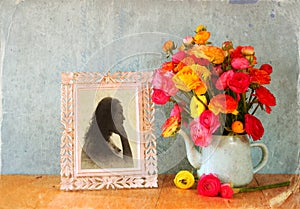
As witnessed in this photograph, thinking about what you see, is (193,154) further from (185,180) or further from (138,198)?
(138,198)

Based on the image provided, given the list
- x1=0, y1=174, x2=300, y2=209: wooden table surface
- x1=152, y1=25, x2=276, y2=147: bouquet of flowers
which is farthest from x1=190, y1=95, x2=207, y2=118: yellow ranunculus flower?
x1=0, y1=174, x2=300, y2=209: wooden table surface

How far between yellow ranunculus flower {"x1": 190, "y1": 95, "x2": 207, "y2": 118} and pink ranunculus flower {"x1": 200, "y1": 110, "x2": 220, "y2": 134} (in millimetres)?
16

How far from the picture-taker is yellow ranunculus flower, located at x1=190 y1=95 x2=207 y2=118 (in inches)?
40.4

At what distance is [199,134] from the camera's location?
103 centimetres

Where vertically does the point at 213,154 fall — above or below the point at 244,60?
below

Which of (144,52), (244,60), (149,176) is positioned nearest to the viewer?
(244,60)

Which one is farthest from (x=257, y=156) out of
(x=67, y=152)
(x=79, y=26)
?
(x=79, y=26)

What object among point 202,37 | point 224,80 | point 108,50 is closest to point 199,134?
point 224,80

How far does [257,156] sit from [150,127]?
380mm

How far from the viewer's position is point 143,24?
1.28m

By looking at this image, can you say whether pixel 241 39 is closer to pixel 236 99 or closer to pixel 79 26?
pixel 236 99

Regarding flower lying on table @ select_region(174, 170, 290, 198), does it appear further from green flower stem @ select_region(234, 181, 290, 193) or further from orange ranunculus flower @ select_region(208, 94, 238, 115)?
orange ranunculus flower @ select_region(208, 94, 238, 115)

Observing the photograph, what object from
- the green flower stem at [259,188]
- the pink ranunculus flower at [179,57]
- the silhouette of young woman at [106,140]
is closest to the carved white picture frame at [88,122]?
the silhouette of young woman at [106,140]

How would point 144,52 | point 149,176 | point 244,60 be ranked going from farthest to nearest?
1. point 144,52
2. point 149,176
3. point 244,60
